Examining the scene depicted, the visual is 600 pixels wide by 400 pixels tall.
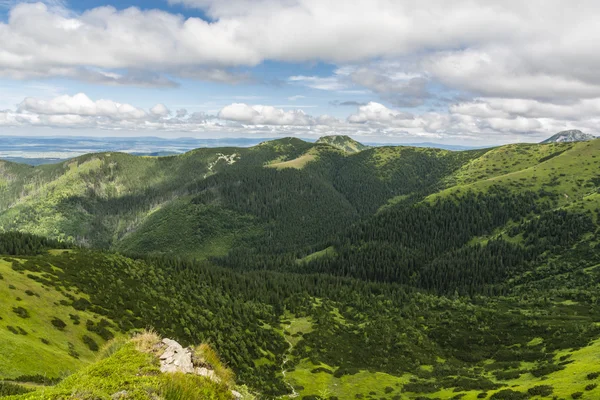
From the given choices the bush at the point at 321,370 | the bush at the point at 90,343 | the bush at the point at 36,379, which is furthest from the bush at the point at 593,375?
the bush at the point at 90,343

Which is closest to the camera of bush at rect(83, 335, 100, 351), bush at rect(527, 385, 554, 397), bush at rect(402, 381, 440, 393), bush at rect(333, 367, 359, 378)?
bush at rect(527, 385, 554, 397)

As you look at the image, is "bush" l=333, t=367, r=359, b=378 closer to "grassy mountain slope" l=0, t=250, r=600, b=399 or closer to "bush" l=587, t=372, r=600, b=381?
"grassy mountain slope" l=0, t=250, r=600, b=399

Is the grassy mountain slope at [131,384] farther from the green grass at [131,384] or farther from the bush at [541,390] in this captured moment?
the bush at [541,390]

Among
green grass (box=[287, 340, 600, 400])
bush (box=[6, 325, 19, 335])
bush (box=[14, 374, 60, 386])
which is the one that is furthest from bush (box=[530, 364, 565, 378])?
bush (box=[6, 325, 19, 335])

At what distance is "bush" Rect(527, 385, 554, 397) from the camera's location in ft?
171

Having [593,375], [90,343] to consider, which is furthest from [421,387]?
[90,343]

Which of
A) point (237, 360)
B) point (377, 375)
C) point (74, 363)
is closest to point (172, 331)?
point (237, 360)

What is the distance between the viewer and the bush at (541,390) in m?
52.2

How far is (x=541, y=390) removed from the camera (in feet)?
176

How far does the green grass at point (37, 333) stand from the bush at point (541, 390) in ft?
212

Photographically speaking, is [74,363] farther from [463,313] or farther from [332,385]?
[463,313]

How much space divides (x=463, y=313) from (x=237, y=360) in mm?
114704

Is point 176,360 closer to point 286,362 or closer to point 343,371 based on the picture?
point 343,371

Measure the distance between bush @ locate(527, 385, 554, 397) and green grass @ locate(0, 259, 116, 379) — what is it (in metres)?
64.7
